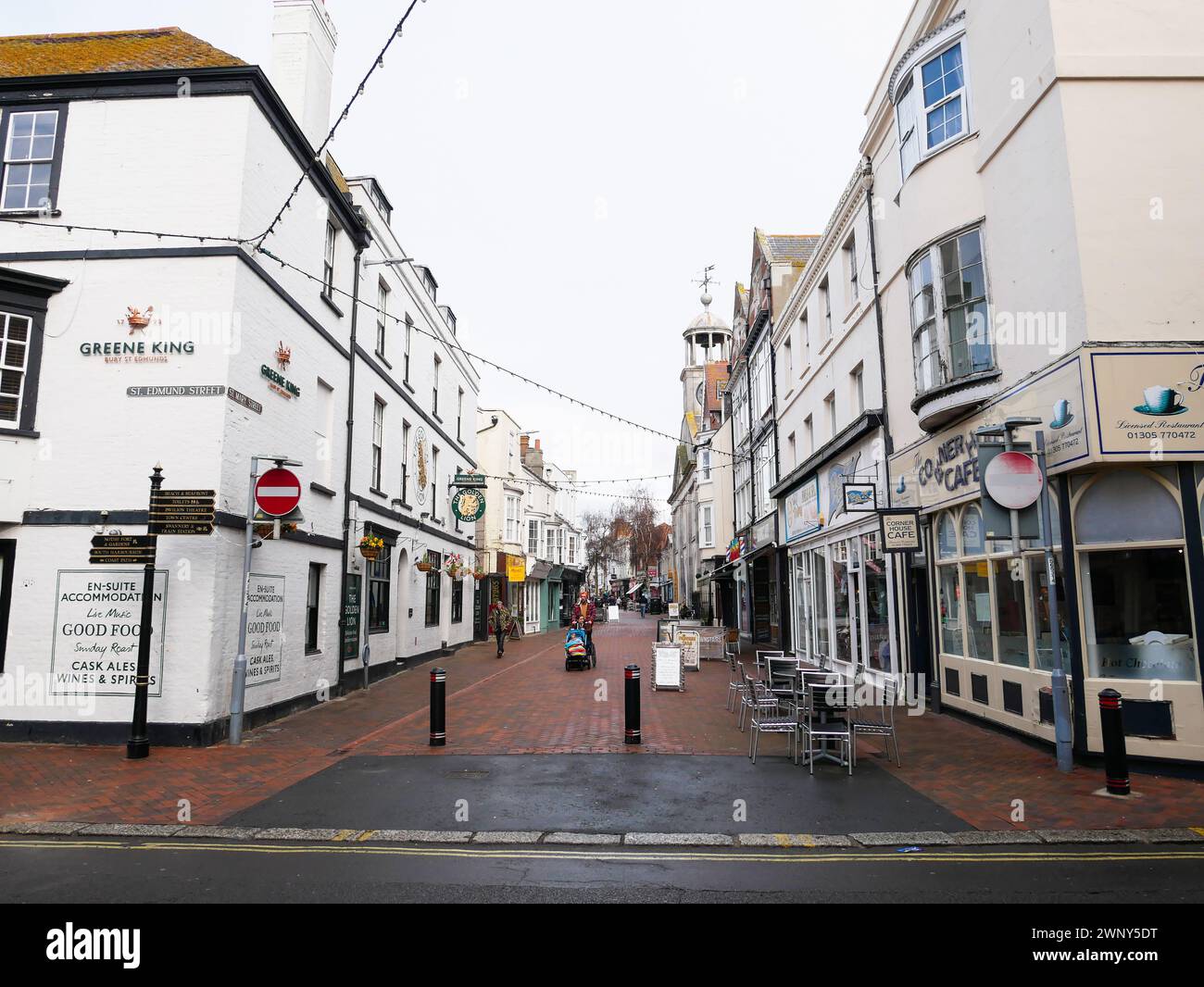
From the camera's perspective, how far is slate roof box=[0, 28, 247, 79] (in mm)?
11469

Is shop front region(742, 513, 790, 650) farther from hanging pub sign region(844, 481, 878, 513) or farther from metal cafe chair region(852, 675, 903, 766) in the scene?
hanging pub sign region(844, 481, 878, 513)

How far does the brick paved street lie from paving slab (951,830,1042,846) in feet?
0.54

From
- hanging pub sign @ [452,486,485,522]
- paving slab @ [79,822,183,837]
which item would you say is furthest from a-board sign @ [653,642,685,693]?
paving slab @ [79,822,183,837]

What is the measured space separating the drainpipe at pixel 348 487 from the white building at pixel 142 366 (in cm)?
168

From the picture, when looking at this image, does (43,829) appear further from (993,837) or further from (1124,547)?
(1124,547)

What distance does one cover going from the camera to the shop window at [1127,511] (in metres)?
8.25

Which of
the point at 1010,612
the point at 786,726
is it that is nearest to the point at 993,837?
the point at 786,726

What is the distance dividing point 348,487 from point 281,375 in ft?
12.3

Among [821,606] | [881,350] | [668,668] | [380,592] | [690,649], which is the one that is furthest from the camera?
[690,649]

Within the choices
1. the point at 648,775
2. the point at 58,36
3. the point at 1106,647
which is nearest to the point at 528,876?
the point at 648,775

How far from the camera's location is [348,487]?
51.4 feet

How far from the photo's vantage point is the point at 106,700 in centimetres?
1008

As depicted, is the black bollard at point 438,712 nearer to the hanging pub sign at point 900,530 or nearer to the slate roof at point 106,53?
the hanging pub sign at point 900,530
